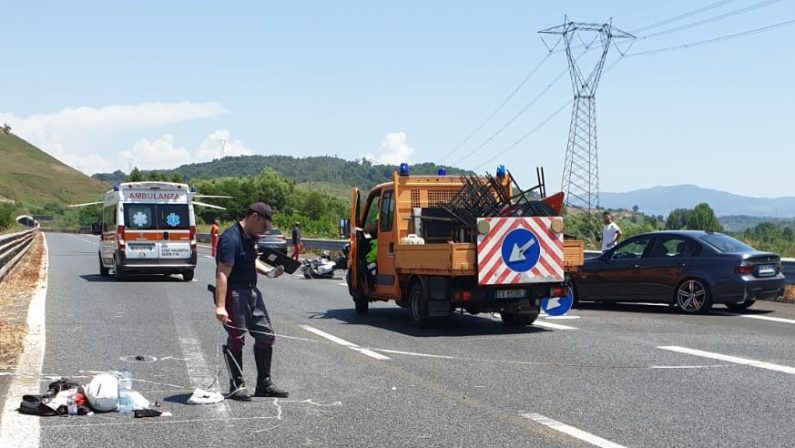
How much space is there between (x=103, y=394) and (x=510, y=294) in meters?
6.97

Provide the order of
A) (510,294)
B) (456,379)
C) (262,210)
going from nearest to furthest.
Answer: (262,210) < (456,379) < (510,294)

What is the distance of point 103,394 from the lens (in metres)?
7.41

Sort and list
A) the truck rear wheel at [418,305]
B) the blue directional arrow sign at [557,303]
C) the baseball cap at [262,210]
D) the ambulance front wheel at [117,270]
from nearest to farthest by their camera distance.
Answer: the baseball cap at [262,210] < the truck rear wheel at [418,305] < the blue directional arrow sign at [557,303] < the ambulance front wheel at [117,270]

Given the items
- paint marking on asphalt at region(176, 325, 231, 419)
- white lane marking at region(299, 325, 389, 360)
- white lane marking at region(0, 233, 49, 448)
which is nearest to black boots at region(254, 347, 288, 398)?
paint marking on asphalt at region(176, 325, 231, 419)

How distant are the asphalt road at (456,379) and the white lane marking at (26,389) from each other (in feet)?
0.29

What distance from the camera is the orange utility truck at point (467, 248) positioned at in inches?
508

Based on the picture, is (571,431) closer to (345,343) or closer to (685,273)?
(345,343)

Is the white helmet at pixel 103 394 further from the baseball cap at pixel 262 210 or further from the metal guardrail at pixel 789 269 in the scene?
the metal guardrail at pixel 789 269

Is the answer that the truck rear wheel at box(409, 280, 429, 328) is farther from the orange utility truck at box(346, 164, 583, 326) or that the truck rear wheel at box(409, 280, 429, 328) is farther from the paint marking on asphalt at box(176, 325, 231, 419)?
the paint marking on asphalt at box(176, 325, 231, 419)

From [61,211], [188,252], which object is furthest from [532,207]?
[61,211]

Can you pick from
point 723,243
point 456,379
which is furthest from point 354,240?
point 456,379

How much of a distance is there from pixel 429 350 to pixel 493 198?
11.7 ft

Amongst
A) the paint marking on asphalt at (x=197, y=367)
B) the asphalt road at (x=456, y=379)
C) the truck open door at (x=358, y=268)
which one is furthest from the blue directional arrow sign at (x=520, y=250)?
the paint marking on asphalt at (x=197, y=367)

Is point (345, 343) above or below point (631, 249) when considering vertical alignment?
below
